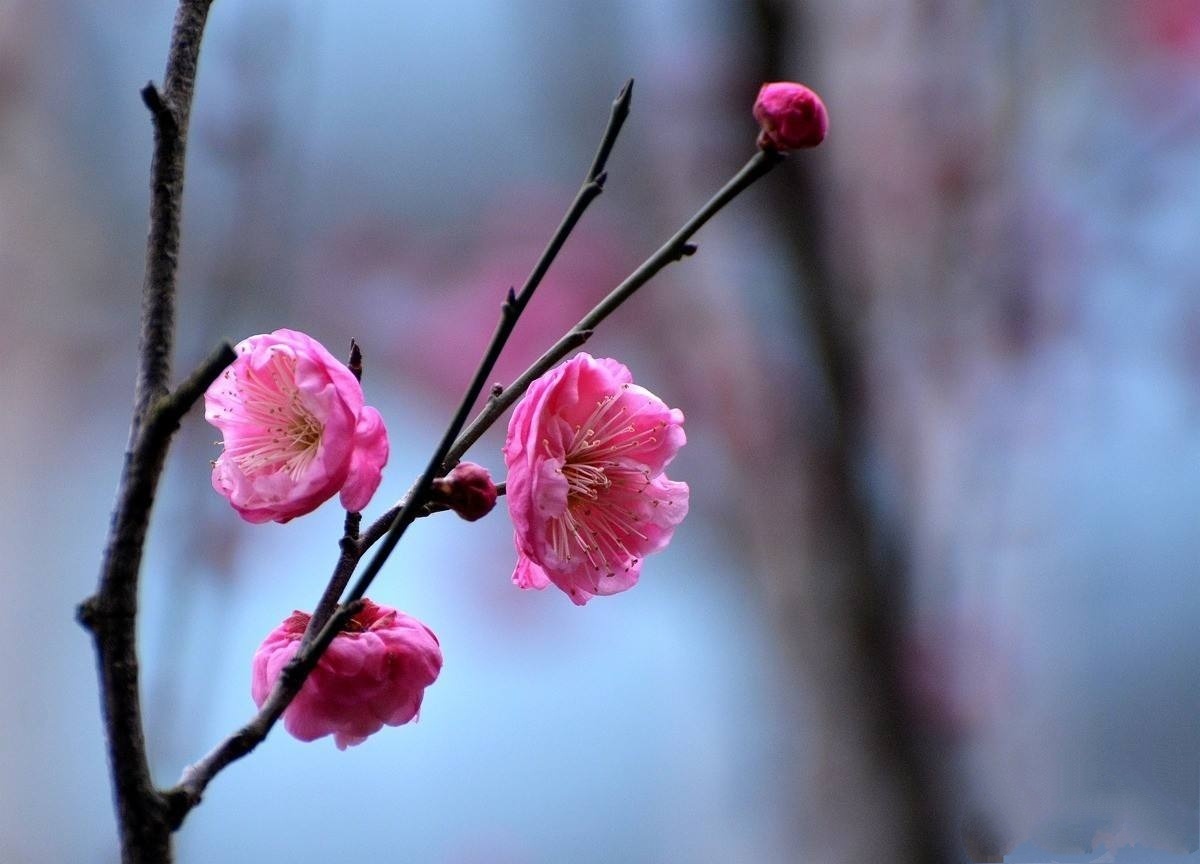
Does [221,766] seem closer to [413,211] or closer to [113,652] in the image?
[113,652]

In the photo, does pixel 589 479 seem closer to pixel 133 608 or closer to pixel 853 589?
pixel 133 608

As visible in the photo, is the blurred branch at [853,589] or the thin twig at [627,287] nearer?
the thin twig at [627,287]

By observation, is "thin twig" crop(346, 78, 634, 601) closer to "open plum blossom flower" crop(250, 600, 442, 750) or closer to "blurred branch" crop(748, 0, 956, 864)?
"open plum blossom flower" crop(250, 600, 442, 750)

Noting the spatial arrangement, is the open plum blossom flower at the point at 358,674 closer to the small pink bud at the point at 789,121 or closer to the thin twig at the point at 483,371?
the thin twig at the point at 483,371

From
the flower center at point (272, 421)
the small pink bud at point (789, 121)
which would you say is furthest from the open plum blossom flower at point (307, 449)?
the small pink bud at point (789, 121)

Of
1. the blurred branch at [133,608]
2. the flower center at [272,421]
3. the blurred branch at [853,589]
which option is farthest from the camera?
the blurred branch at [853,589]

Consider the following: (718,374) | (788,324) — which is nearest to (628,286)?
(788,324)
